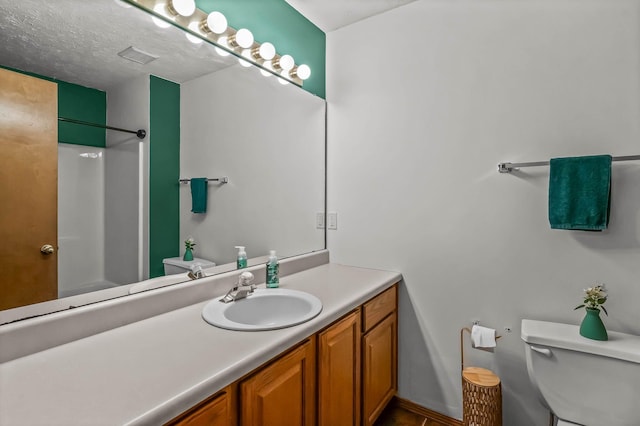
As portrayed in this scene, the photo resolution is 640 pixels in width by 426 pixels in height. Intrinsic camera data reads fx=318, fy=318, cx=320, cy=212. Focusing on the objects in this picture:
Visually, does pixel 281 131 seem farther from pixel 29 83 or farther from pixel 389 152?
pixel 29 83

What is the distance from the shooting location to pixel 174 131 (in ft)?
4.44

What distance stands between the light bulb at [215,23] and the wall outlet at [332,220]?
121 centimetres

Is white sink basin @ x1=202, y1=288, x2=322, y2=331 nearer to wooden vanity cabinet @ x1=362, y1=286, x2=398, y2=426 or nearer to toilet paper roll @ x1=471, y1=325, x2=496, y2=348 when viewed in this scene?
wooden vanity cabinet @ x1=362, y1=286, x2=398, y2=426

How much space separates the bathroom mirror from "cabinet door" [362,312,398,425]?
695 mm

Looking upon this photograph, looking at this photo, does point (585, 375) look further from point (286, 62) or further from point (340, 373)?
point (286, 62)

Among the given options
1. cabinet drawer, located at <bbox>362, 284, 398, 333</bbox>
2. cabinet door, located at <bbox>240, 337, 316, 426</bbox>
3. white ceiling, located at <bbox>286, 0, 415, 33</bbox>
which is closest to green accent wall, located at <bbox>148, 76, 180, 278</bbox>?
cabinet door, located at <bbox>240, 337, 316, 426</bbox>

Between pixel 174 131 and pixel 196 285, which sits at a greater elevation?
pixel 174 131

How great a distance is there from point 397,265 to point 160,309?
4.20 ft

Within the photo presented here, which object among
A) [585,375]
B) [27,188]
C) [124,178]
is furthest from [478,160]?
[27,188]

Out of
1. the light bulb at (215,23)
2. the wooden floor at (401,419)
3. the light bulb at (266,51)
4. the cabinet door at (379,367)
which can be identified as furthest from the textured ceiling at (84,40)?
the wooden floor at (401,419)

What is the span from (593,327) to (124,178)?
6.28ft

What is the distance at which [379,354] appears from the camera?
167 centimetres

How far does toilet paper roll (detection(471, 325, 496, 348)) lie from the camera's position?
5.00ft

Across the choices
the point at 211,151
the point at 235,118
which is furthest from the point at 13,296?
the point at 235,118
